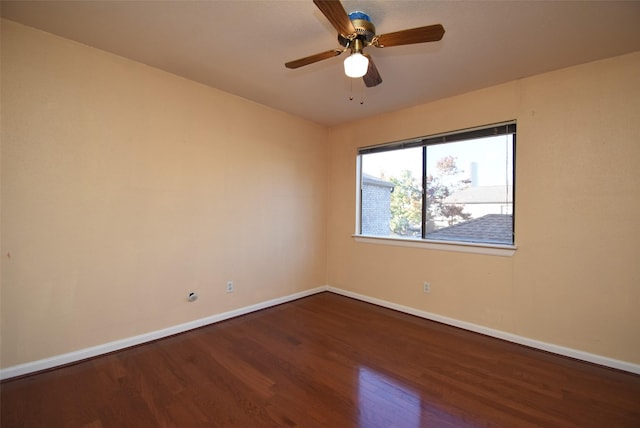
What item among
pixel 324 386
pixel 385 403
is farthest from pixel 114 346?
pixel 385 403

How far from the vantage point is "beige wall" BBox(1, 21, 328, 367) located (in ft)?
6.54

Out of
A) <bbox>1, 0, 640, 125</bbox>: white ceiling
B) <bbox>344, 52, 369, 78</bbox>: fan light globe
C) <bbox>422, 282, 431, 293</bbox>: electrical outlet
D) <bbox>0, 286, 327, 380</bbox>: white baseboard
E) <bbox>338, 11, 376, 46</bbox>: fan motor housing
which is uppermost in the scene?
<bbox>1, 0, 640, 125</bbox>: white ceiling

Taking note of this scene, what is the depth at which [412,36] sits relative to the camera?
63.1 inches

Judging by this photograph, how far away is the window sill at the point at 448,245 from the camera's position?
271 cm

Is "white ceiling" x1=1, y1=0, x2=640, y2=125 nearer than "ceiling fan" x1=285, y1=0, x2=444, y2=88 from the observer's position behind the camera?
No

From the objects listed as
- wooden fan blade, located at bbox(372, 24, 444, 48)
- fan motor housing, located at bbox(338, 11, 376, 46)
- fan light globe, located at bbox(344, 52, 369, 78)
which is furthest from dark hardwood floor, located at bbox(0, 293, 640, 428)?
fan motor housing, located at bbox(338, 11, 376, 46)

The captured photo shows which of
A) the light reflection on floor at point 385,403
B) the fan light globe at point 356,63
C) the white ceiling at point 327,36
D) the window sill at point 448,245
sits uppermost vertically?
the white ceiling at point 327,36

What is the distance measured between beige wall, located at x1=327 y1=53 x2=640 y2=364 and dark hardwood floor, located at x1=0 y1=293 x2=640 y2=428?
337 mm

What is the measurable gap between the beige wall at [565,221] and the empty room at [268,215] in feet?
0.05

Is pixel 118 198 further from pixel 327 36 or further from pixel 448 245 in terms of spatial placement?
pixel 448 245

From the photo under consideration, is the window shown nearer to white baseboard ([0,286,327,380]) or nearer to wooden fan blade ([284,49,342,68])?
wooden fan blade ([284,49,342,68])

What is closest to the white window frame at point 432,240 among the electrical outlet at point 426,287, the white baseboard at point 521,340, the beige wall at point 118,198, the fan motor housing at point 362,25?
the electrical outlet at point 426,287

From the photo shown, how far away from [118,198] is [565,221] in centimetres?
394

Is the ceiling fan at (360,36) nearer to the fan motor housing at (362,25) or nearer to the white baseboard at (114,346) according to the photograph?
the fan motor housing at (362,25)
